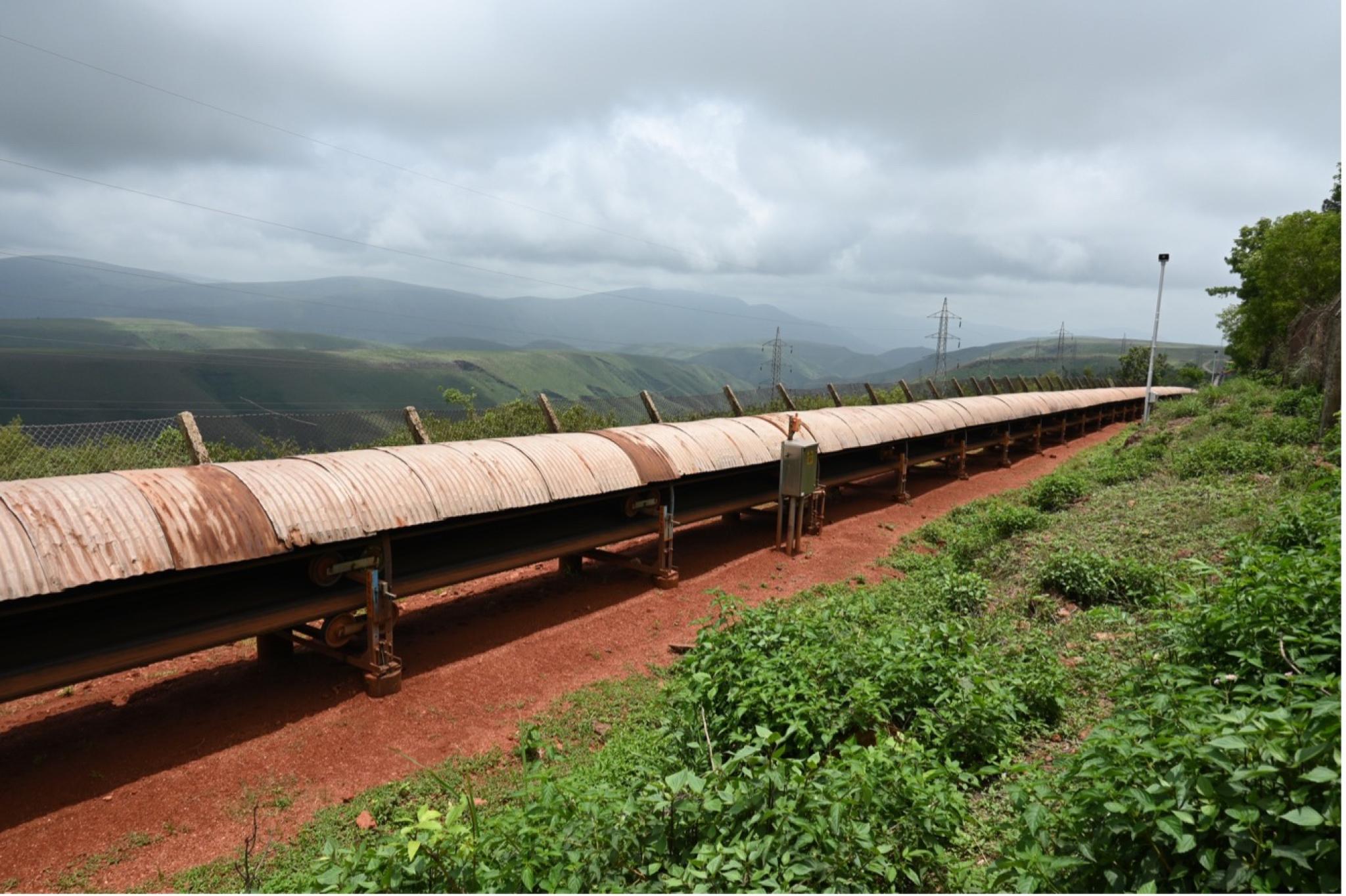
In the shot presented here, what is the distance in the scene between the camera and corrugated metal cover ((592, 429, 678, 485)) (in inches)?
441

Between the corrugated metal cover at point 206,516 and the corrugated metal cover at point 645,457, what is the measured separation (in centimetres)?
539

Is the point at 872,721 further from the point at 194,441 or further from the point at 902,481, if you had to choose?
the point at 902,481

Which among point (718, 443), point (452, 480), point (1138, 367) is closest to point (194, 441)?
point (452, 480)

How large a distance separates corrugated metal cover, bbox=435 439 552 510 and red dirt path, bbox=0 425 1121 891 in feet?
6.32

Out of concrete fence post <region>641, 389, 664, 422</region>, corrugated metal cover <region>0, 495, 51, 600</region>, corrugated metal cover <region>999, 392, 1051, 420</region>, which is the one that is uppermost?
corrugated metal cover <region>999, 392, 1051, 420</region>

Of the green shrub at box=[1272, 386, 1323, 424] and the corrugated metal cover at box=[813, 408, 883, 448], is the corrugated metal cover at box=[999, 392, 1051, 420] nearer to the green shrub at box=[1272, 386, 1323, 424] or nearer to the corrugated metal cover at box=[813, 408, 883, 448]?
the green shrub at box=[1272, 386, 1323, 424]

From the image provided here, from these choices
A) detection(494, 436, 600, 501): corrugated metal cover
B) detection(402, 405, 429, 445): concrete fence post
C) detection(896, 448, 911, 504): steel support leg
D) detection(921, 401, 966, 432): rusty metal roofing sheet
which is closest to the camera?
detection(494, 436, 600, 501): corrugated metal cover

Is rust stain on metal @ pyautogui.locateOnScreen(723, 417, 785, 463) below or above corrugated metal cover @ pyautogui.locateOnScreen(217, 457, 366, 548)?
above

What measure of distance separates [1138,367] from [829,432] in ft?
209

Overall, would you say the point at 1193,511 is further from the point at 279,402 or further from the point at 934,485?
the point at 279,402

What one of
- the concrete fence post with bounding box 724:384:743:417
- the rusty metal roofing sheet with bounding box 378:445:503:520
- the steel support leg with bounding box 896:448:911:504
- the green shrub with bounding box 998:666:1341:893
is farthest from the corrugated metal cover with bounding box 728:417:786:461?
the green shrub with bounding box 998:666:1341:893

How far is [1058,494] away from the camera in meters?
14.2

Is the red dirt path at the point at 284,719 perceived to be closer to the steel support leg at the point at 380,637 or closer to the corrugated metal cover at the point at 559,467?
the steel support leg at the point at 380,637

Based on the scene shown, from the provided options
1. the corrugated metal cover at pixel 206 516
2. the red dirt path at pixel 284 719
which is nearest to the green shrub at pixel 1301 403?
the red dirt path at pixel 284 719
